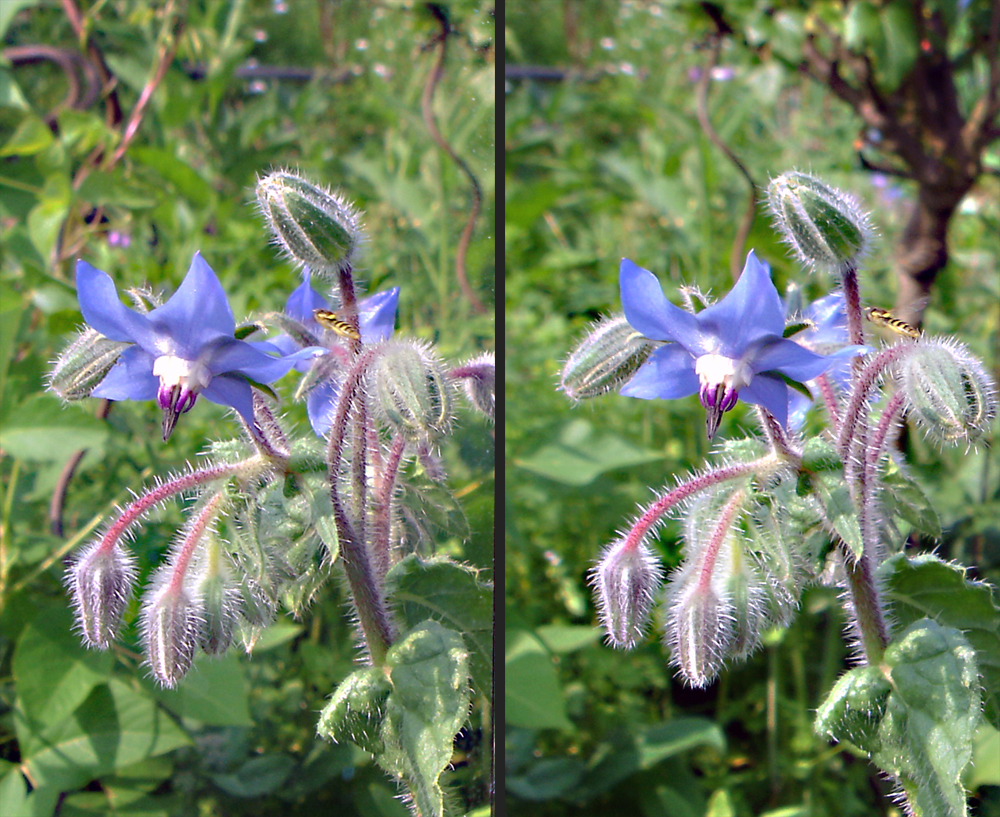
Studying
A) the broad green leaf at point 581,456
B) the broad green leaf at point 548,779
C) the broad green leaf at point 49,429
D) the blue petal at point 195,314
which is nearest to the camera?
the blue petal at point 195,314

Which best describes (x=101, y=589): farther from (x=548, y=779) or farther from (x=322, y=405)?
(x=548, y=779)

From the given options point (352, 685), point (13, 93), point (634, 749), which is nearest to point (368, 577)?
→ point (352, 685)

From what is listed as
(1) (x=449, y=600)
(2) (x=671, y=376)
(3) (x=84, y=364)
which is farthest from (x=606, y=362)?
(3) (x=84, y=364)

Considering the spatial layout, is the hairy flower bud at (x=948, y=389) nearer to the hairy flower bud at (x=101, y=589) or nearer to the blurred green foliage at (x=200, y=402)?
the blurred green foliage at (x=200, y=402)

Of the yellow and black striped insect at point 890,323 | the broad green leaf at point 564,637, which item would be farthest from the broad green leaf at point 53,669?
the yellow and black striped insect at point 890,323

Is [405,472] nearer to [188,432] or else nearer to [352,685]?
[352,685]

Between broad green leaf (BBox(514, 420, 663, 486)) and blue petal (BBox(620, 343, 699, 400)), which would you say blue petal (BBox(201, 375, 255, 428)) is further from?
broad green leaf (BBox(514, 420, 663, 486))

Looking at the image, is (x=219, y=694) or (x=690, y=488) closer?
(x=690, y=488)
